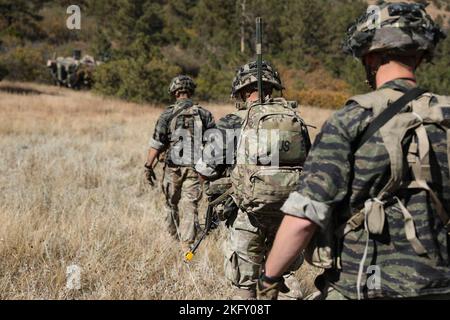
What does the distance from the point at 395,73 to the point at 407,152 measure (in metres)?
0.29

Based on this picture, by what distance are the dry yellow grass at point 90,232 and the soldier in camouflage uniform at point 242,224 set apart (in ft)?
1.60

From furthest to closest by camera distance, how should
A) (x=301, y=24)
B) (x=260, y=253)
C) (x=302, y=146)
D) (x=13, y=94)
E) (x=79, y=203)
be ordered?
(x=301, y=24)
(x=13, y=94)
(x=79, y=203)
(x=260, y=253)
(x=302, y=146)

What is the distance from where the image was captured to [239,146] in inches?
99.7

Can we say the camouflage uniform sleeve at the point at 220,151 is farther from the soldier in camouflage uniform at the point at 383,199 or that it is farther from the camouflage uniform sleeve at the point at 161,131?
the camouflage uniform sleeve at the point at 161,131

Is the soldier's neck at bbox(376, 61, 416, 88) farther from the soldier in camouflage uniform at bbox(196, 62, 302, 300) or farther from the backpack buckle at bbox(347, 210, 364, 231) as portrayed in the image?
the soldier in camouflage uniform at bbox(196, 62, 302, 300)

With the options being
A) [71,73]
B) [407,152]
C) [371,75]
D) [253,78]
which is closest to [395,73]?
[371,75]

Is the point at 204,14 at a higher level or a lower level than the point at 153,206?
higher

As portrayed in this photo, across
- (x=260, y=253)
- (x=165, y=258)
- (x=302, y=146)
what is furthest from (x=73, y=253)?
(x=302, y=146)

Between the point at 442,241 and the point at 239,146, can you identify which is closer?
the point at 442,241

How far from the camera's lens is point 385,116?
4.96ft

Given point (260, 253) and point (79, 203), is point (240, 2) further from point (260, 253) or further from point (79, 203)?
point (260, 253)

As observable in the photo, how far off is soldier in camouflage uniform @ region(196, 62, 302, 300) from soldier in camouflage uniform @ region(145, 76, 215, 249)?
1606 mm

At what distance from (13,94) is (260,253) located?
1710cm

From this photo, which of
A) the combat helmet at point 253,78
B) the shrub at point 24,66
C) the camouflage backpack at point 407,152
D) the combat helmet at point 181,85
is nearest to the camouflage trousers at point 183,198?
the combat helmet at point 181,85
